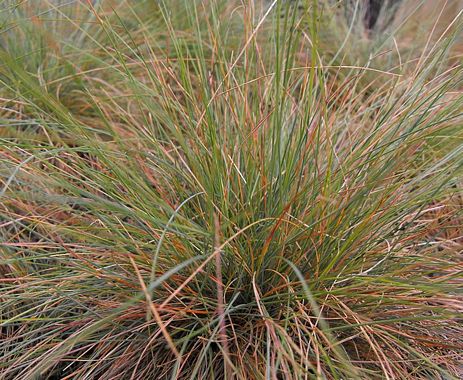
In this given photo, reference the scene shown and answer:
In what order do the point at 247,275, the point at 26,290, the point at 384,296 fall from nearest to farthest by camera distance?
the point at 384,296, the point at 247,275, the point at 26,290

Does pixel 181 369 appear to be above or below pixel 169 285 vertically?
below

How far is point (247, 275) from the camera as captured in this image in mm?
2119

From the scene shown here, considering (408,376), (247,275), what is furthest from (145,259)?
(408,376)

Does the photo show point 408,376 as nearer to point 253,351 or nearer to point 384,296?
point 384,296

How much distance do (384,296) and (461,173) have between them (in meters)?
0.44

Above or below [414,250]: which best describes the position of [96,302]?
above

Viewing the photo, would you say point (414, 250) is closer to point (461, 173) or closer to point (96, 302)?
point (461, 173)

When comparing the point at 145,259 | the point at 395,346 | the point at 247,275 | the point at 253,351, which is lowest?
the point at 395,346

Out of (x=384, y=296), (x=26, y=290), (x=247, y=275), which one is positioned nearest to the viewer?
(x=384, y=296)

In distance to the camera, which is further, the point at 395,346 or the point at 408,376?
the point at 395,346

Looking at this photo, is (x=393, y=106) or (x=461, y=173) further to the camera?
(x=393, y=106)

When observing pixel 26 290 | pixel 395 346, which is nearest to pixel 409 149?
pixel 395 346

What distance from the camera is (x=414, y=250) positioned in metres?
2.38

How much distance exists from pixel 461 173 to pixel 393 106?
16.8 inches
